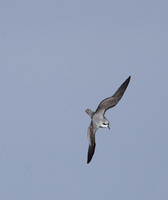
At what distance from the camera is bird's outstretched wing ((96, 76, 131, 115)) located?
138ft

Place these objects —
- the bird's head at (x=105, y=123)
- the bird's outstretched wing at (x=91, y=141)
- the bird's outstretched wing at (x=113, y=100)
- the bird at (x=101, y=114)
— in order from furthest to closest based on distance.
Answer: the bird's outstretched wing at (x=91, y=141)
the bird's outstretched wing at (x=113, y=100)
the bird at (x=101, y=114)
the bird's head at (x=105, y=123)

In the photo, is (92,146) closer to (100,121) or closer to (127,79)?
(100,121)

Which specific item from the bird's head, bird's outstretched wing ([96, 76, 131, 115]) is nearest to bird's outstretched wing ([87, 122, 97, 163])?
the bird's head

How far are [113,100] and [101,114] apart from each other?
5.04 ft

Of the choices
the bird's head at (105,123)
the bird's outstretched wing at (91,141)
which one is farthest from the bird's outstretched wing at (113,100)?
the bird's outstretched wing at (91,141)

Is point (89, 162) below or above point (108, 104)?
below

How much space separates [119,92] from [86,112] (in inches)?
115

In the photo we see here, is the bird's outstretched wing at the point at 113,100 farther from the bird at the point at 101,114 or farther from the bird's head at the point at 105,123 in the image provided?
the bird's head at the point at 105,123

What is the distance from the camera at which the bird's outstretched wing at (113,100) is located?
138ft

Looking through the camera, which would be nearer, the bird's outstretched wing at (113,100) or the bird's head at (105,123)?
the bird's head at (105,123)

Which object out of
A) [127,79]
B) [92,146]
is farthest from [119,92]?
[92,146]

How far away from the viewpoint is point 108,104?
42594 mm

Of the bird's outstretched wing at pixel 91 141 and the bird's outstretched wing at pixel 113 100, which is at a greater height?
the bird's outstretched wing at pixel 113 100

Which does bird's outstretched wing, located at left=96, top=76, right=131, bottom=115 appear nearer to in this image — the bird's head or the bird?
the bird
